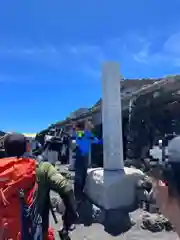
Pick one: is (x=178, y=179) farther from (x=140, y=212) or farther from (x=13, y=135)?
(x=140, y=212)

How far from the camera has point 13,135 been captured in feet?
9.21

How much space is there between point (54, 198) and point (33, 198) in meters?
5.01

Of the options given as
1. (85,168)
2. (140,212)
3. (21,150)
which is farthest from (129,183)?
(21,150)

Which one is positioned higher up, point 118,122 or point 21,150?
point 118,122

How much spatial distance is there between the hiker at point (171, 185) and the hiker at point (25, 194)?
1.35 m

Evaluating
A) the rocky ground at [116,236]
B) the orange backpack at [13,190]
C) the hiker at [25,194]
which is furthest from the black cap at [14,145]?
the rocky ground at [116,236]

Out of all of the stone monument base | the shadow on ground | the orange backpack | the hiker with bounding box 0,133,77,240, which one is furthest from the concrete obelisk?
the orange backpack

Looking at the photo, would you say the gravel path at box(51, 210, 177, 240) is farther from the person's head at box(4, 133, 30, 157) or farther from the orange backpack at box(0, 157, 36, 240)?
the orange backpack at box(0, 157, 36, 240)

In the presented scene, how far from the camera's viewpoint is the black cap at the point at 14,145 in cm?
280

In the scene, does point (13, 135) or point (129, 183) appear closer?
point (13, 135)

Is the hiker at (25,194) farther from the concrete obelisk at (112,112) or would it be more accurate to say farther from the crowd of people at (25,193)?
the concrete obelisk at (112,112)

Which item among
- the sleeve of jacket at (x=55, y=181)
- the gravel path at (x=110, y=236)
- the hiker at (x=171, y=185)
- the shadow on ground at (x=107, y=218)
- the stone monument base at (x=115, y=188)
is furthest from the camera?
the stone monument base at (x=115, y=188)

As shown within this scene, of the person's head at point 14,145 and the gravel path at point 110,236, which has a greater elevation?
the person's head at point 14,145

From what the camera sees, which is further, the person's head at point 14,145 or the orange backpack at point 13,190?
the person's head at point 14,145
